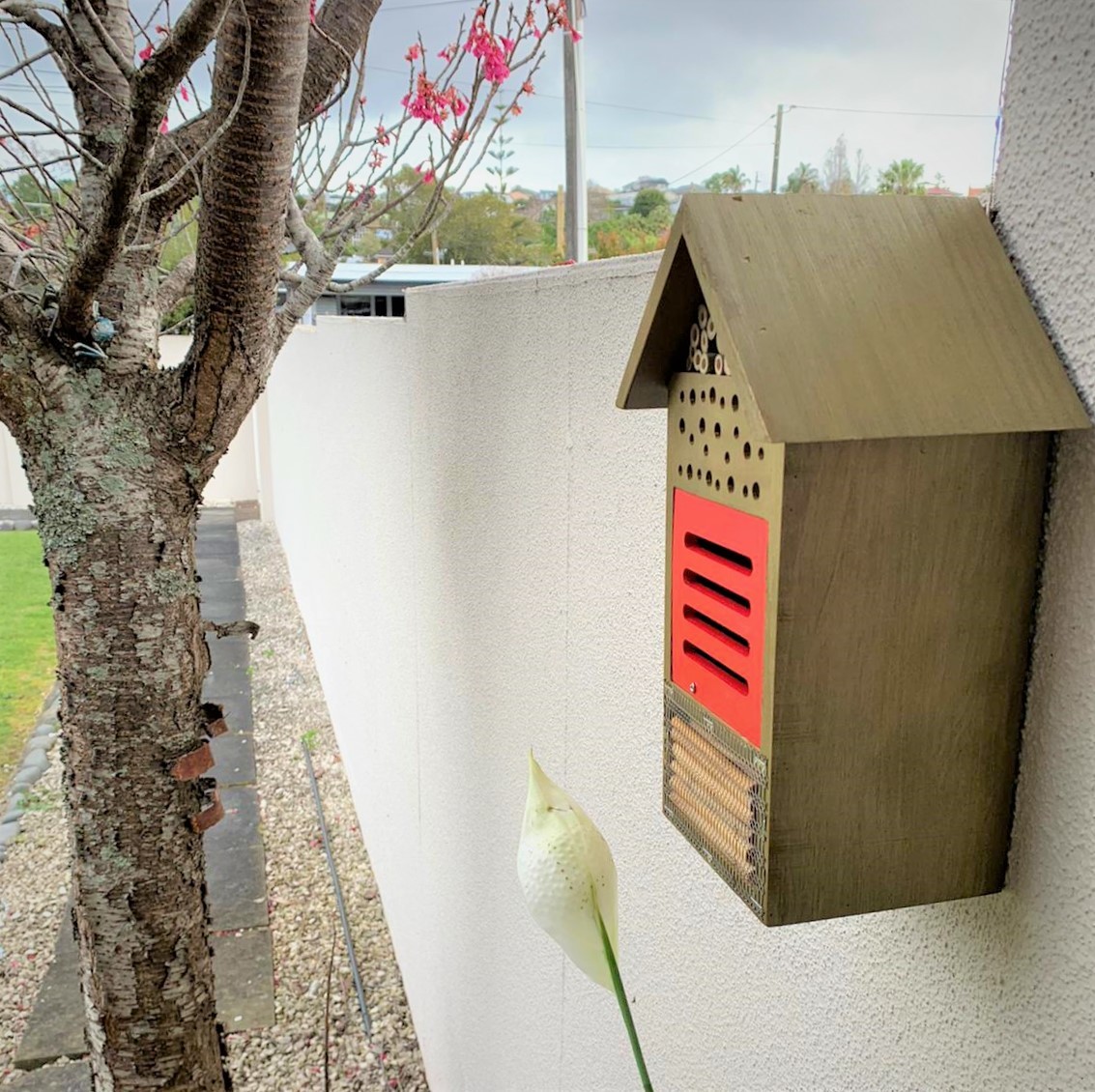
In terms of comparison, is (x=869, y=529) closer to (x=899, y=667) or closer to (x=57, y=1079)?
(x=899, y=667)

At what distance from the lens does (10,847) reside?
400 cm

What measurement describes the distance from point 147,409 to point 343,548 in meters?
2.53

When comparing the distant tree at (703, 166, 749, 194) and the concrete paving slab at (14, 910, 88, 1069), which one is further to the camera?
the distant tree at (703, 166, 749, 194)

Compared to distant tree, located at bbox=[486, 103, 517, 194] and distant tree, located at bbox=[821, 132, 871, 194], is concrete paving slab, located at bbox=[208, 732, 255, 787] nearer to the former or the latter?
distant tree, located at bbox=[486, 103, 517, 194]

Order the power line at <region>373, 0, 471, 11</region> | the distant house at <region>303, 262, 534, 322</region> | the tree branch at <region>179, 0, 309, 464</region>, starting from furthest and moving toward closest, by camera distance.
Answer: the distant house at <region>303, 262, 534, 322</region>
the power line at <region>373, 0, 471, 11</region>
the tree branch at <region>179, 0, 309, 464</region>

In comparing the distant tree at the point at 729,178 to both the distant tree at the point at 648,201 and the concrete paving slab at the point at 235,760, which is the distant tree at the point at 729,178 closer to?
the distant tree at the point at 648,201

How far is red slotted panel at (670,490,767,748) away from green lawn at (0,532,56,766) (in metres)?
4.44

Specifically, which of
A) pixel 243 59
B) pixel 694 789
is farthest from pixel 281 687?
pixel 694 789

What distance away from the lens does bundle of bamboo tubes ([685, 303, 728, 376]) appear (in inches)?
28.6

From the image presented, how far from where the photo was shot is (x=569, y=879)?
74 centimetres

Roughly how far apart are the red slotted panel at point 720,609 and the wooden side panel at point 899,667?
35mm

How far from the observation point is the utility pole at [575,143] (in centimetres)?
470

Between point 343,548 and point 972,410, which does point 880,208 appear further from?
point 343,548

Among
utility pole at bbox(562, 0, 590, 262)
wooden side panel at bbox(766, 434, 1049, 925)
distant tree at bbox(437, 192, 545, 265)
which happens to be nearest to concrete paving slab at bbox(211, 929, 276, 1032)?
wooden side panel at bbox(766, 434, 1049, 925)
